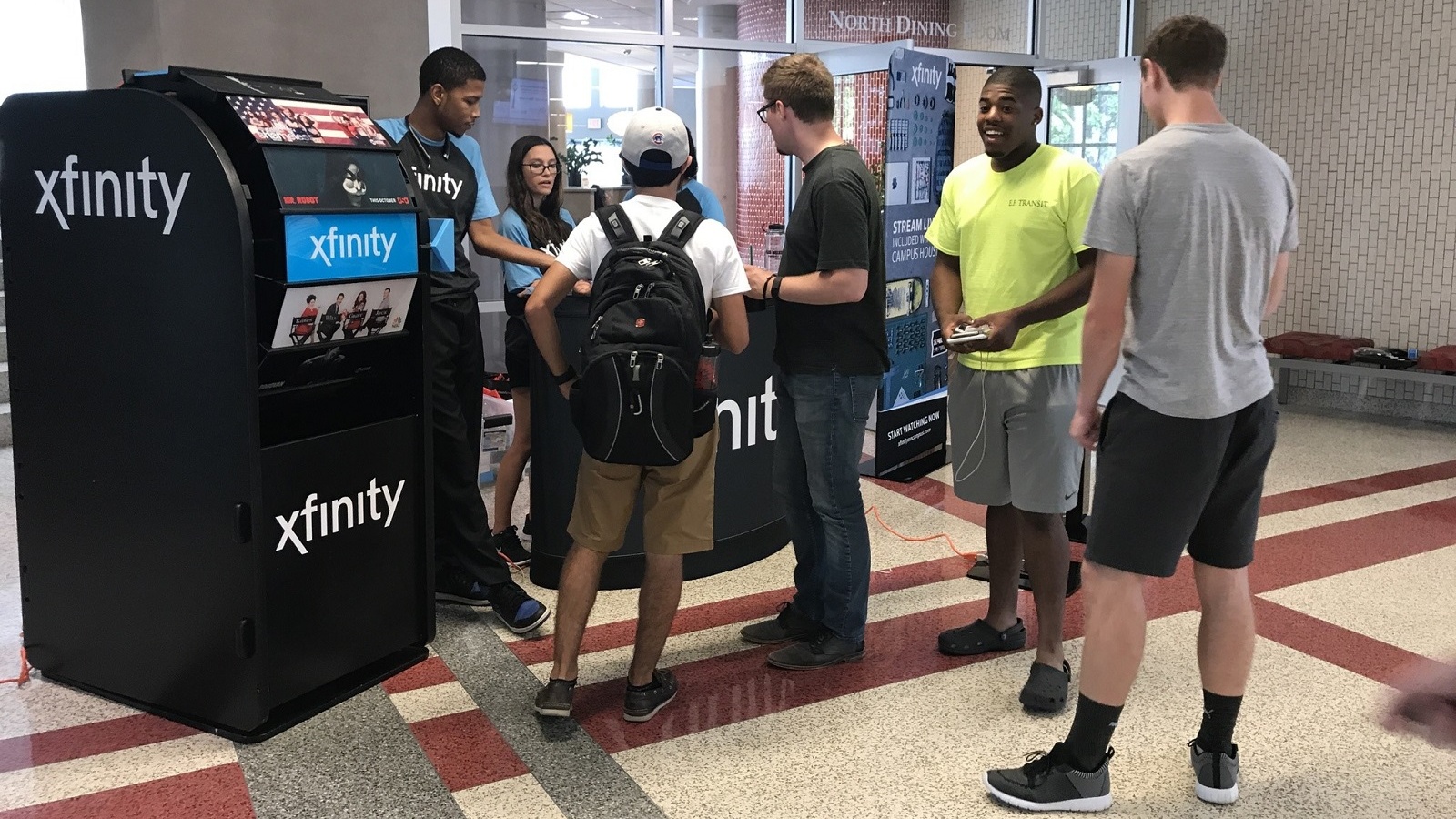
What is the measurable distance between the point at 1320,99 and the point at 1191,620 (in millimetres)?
5079

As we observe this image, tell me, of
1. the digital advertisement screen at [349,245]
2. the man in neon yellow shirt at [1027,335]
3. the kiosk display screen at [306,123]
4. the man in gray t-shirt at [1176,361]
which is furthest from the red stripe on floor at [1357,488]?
the kiosk display screen at [306,123]

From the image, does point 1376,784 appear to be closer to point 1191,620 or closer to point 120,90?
point 1191,620

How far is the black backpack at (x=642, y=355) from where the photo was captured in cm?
254

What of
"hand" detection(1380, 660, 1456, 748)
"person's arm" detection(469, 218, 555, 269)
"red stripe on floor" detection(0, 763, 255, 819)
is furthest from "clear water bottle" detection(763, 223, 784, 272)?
"hand" detection(1380, 660, 1456, 748)

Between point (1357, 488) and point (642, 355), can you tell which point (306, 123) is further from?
point (1357, 488)

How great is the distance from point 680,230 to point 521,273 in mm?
1912

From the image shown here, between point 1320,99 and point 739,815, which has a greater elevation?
point 1320,99

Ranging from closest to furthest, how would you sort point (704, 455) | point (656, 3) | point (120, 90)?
1. point (120, 90)
2. point (704, 455)
3. point (656, 3)

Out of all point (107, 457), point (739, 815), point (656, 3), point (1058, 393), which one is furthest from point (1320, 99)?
point (107, 457)

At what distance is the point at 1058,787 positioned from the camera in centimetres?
241

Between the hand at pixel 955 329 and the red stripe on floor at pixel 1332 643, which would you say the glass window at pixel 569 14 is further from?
the red stripe on floor at pixel 1332 643

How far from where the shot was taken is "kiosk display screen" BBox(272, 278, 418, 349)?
2504 mm

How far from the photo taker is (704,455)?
9.07 ft

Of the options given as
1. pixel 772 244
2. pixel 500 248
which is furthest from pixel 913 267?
pixel 500 248
